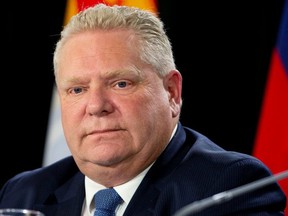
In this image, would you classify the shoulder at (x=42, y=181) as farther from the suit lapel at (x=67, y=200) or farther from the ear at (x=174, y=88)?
the ear at (x=174, y=88)

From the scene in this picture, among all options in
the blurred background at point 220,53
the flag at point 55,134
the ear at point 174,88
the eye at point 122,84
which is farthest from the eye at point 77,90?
the flag at point 55,134

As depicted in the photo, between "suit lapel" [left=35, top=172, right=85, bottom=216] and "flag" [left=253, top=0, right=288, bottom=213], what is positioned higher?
"flag" [left=253, top=0, right=288, bottom=213]

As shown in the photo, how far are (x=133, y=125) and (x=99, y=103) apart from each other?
0.15 metres

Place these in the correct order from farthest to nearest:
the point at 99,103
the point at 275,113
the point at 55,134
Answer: the point at 55,134 → the point at 275,113 → the point at 99,103

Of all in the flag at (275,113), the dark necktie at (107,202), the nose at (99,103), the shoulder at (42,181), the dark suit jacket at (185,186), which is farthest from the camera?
the flag at (275,113)

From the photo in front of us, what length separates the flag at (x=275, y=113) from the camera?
11.2 ft

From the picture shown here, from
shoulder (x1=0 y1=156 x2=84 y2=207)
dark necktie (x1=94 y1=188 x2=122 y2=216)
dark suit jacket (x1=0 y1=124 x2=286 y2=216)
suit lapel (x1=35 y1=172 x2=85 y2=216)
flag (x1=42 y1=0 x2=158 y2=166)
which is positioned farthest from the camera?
flag (x1=42 y1=0 x2=158 y2=166)

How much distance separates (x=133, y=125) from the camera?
8.62 ft

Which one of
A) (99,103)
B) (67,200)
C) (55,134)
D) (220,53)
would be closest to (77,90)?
(99,103)

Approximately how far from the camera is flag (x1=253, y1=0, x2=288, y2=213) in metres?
3.40

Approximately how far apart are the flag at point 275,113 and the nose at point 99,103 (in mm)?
1072

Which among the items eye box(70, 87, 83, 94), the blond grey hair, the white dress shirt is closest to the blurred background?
the blond grey hair

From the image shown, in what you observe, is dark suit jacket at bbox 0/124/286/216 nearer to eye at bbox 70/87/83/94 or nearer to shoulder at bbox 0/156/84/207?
shoulder at bbox 0/156/84/207

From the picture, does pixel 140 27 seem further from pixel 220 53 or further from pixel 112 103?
pixel 220 53
